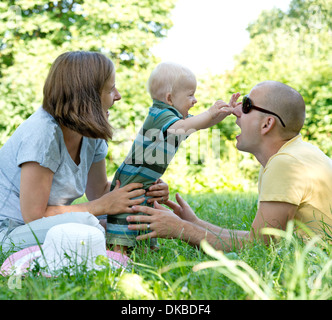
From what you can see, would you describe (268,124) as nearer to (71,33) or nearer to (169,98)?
(169,98)

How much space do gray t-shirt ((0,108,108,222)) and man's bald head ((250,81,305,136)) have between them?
4.50ft

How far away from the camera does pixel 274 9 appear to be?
34562mm

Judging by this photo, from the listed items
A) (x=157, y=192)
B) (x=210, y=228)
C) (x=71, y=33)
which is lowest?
(x=210, y=228)

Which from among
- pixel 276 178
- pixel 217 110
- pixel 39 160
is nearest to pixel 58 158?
pixel 39 160

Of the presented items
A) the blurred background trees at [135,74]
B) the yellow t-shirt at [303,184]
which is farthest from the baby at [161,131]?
the blurred background trees at [135,74]

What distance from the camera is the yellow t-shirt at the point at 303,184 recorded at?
257cm

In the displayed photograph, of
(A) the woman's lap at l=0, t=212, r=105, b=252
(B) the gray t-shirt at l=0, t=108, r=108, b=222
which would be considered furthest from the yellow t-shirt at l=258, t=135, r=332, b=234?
(B) the gray t-shirt at l=0, t=108, r=108, b=222

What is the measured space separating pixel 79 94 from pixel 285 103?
4.51 ft

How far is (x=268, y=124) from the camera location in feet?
9.58

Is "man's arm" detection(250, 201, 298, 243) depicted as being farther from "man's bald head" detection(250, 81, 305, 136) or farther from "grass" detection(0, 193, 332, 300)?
"man's bald head" detection(250, 81, 305, 136)

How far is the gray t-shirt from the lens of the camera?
9.19 feet

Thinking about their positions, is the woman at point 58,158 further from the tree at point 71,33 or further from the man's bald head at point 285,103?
the tree at point 71,33

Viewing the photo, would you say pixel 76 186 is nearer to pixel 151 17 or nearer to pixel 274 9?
pixel 151 17
